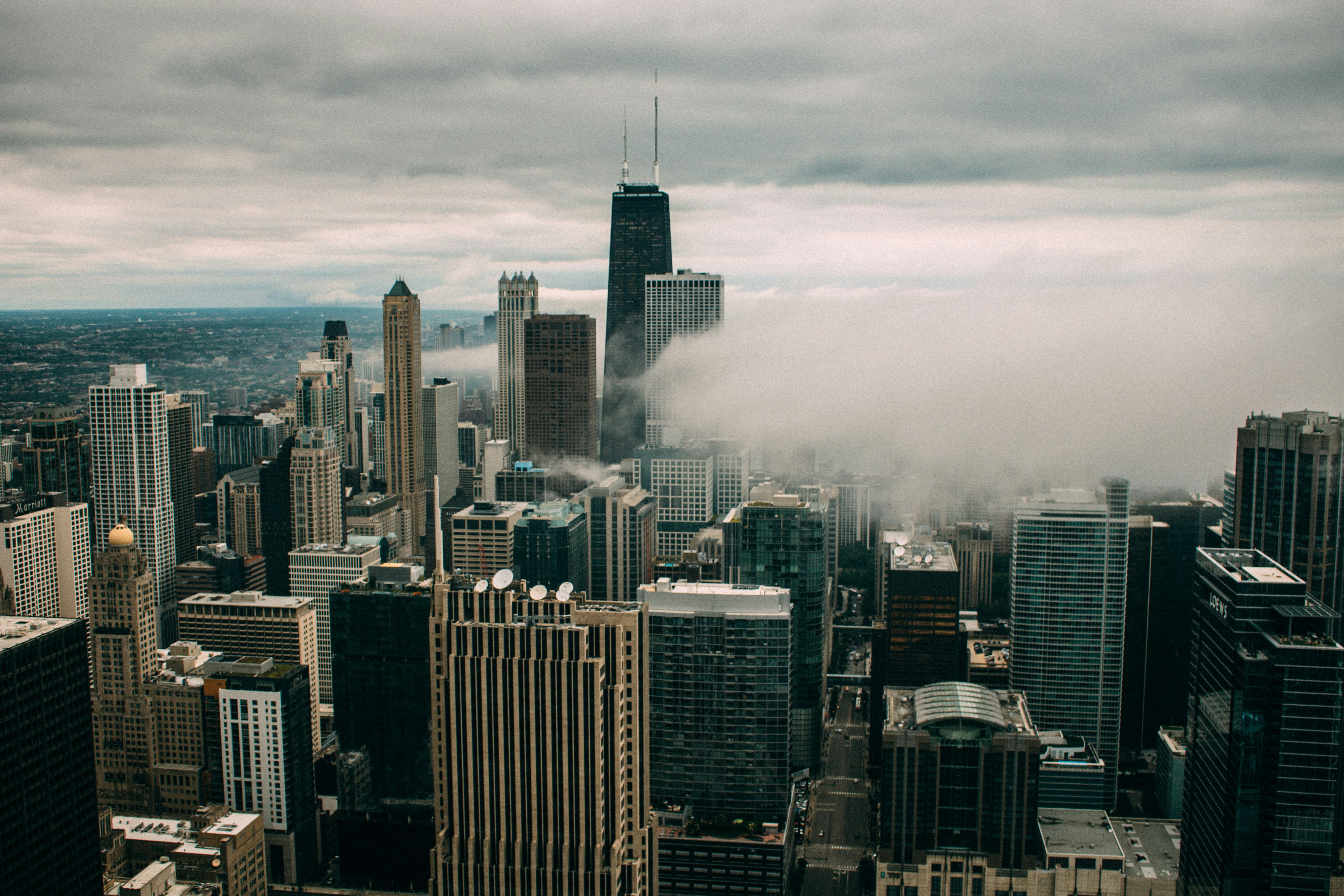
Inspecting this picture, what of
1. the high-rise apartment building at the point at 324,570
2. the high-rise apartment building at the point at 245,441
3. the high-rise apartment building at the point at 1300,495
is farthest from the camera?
the high-rise apartment building at the point at 245,441

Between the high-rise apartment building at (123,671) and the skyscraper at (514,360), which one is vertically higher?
the skyscraper at (514,360)

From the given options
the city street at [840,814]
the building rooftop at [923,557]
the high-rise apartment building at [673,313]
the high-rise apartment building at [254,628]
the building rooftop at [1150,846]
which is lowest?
the city street at [840,814]

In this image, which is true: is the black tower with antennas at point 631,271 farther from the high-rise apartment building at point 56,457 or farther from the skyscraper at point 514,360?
the high-rise apartment building at point 56,457

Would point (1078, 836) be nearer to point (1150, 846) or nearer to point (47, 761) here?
point (1150, 846)

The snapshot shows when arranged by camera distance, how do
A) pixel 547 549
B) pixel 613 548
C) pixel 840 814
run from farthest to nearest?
pixel 613 548 < pixel 547 549 < pixel 840 814

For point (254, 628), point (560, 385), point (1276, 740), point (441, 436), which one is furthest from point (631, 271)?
point (1276, 740)

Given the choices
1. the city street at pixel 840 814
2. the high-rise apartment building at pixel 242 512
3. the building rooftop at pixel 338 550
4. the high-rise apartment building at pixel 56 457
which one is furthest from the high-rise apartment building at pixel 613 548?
the high-rise apartment building at pixel 56 457
